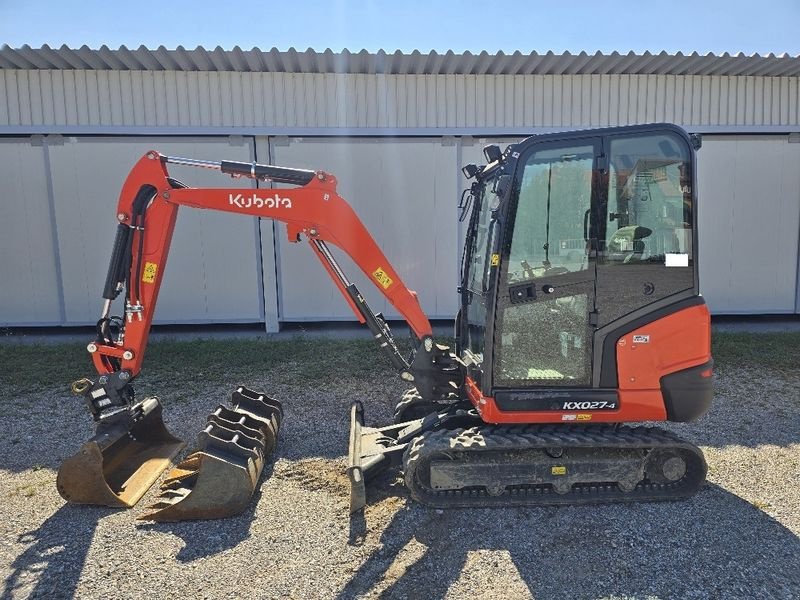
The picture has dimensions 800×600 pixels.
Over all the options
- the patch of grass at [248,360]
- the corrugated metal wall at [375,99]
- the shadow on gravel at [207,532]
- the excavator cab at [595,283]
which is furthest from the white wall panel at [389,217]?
the shadow on gravel at [207,532]

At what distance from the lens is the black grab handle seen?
4.04 meters

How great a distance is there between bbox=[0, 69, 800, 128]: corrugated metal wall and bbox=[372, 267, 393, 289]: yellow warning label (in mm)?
5368

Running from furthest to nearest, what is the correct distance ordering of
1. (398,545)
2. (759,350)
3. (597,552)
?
(759,350) < (398,545) < (597,552)

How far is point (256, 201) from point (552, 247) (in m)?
2.26

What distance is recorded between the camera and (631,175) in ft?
12.2

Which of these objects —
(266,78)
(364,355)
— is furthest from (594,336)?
(266,78)

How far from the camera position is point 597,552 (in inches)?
130

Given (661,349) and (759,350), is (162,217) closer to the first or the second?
(661,349)

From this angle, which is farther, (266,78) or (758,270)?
(758,270)

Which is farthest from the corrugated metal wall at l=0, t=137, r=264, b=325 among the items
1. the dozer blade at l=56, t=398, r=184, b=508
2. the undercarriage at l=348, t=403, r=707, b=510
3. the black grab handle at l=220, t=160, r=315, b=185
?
the undercarriage at l=348, t=403, r=707, b=510

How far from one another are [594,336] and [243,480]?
2.70 m

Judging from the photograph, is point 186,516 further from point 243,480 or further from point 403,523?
point 403,523

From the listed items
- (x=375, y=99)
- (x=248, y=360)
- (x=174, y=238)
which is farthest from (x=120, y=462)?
(x=375, y=99)

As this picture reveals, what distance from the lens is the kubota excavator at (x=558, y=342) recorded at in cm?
371
